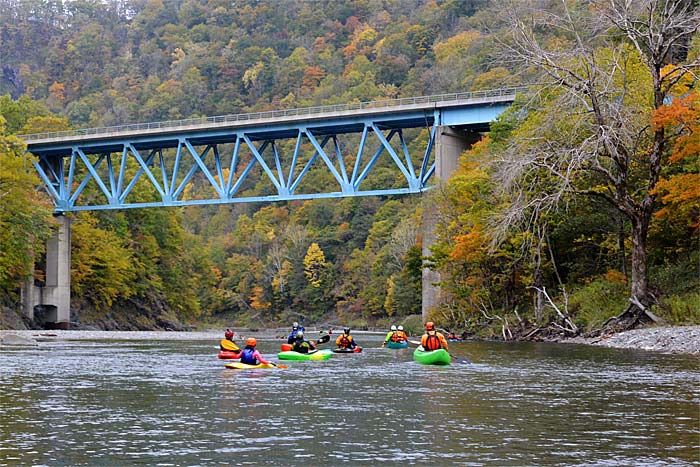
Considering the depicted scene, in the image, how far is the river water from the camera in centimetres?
1642

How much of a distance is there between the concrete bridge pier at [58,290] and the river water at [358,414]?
54154mm

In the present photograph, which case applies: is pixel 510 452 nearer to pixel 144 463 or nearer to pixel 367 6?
pixel 144 463

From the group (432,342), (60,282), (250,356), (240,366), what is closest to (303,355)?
(250,356)

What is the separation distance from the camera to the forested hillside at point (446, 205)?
42469mm

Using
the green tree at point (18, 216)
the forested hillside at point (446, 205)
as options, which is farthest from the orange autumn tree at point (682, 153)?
the green tree at point (18, 216)

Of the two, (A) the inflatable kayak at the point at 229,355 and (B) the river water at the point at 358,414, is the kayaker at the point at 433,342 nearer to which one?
(B) the river water at the point at 358,414

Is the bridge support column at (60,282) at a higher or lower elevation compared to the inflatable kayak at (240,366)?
higher

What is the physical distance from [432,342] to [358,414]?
576 inches

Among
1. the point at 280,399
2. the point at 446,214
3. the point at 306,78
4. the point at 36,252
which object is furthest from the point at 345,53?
the point at 280,399

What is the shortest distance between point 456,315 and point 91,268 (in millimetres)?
41310

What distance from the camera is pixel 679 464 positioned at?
1562 cm

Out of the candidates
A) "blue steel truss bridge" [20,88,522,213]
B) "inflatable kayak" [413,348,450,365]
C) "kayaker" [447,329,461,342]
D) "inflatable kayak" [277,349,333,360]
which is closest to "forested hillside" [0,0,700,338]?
"kayaker" [447,329,461,342]

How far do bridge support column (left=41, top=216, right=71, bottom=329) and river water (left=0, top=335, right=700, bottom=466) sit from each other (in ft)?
178

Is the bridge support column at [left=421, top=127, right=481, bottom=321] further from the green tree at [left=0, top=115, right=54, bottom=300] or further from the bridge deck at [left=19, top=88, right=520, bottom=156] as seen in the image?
the green tree at [left=0, top=115, right=54, bottom=300]
